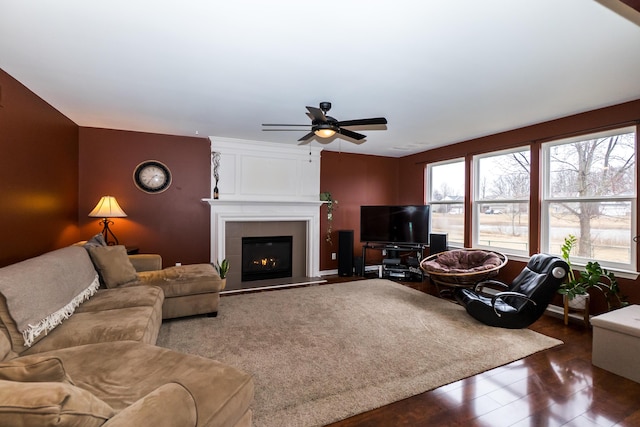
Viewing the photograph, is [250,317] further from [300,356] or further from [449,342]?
[449,342]

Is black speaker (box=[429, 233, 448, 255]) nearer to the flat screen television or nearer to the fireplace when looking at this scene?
the flat screen television

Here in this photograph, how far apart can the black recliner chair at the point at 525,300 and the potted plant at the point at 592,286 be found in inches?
11.7

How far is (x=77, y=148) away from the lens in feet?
14.6

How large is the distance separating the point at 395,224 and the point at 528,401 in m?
A: 3.86

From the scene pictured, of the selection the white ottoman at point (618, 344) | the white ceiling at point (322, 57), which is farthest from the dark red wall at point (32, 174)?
the white ottoman at point (618, 344)

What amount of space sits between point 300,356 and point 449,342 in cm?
146

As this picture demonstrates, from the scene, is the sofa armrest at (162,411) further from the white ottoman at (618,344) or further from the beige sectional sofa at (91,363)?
the white ottoman at (618,344)

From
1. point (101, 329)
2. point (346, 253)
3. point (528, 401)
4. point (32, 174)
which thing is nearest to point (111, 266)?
point (101, 329)

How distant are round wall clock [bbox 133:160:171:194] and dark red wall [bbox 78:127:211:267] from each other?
0.06m

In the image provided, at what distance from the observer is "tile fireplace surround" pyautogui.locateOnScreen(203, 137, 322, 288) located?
5.19 m

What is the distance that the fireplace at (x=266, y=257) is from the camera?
5.53m

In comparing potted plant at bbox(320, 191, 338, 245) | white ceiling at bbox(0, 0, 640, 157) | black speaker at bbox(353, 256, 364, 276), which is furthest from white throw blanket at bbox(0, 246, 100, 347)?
black speaker at bbox(353, 256, 364, 276)

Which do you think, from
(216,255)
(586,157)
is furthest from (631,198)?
(216,255)

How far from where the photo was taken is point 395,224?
5.82 meters
